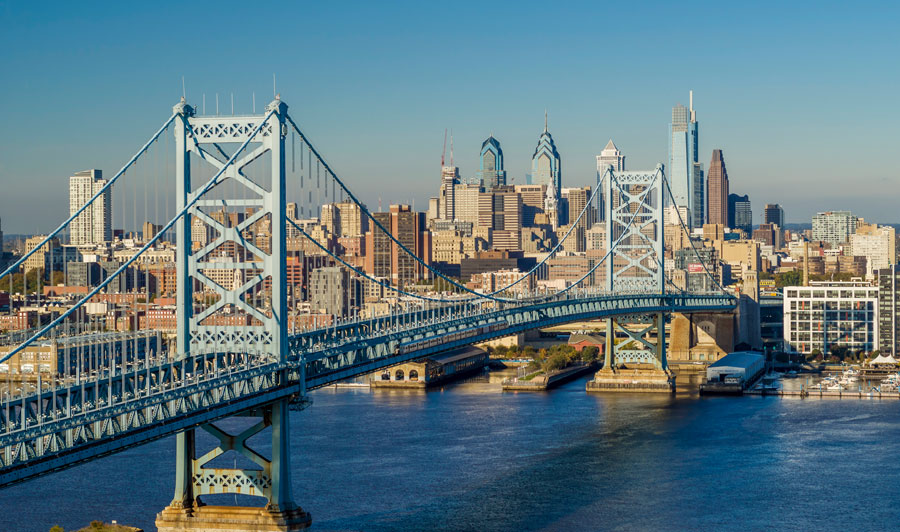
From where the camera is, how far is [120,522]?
18359 millimetres

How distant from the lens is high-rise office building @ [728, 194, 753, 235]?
5325 inches

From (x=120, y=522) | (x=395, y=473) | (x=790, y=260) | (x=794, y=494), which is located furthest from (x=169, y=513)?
(x=790, y=260)

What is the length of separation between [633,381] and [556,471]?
1262 centimetres

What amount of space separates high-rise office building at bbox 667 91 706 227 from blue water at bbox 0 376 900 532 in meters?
109

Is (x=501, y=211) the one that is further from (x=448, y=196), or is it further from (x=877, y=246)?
(x=877, y=246)

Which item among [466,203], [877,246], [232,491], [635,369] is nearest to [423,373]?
[635,369]

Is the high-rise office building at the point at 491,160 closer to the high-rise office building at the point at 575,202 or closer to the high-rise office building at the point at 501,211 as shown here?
the high-rise office building at the point at 575,202

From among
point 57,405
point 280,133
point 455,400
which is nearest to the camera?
point 57,405

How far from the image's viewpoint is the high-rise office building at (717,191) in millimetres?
133750

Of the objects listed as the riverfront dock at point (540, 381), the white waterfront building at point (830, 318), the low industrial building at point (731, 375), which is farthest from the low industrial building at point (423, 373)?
the white waterfront building at point (830, 318)

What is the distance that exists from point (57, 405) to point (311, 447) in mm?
8491

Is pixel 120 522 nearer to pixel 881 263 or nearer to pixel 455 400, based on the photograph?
pixel 455 400

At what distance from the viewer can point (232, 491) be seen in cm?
1747

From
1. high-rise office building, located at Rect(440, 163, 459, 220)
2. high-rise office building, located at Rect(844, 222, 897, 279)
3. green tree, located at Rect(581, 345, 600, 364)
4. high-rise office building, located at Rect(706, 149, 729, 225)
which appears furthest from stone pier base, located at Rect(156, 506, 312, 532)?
high-rise office building, located at Rect(706, 149, 729, 225)
